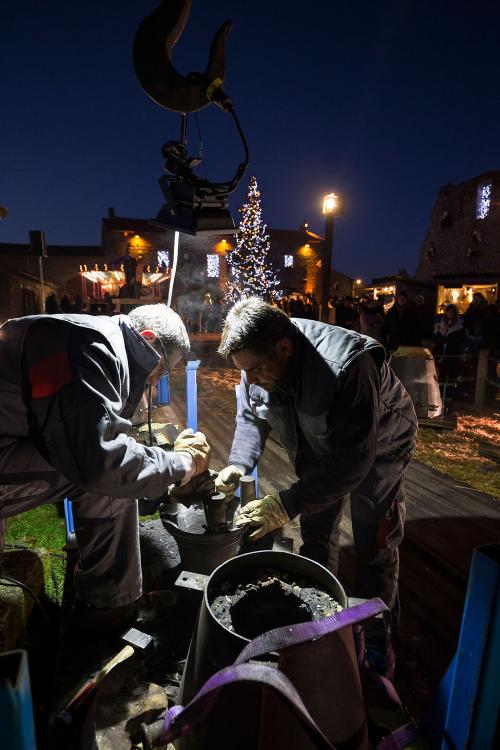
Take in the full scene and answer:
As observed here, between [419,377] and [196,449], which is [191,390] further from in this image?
[419,377]

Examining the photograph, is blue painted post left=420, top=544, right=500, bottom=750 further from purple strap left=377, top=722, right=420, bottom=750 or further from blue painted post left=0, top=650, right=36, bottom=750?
blue painted post left=0, top=650, right=36, bottom=750

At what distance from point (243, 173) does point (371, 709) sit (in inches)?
142

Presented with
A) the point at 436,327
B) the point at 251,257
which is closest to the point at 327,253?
the point at 436,327

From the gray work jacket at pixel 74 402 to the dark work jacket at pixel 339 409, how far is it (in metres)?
0.86

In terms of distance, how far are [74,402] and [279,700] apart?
1.40m

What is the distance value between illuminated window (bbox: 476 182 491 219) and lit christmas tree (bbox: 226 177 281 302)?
1528 cm

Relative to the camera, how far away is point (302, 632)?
3.44 ft

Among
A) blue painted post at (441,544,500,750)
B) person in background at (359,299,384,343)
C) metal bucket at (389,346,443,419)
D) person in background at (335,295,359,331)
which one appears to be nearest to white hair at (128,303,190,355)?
blue painted post at (441,544,500,750)

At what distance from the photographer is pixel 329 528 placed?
2834 mm

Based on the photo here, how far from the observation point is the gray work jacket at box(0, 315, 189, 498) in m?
1.86

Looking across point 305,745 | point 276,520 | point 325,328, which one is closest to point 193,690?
point 305,745

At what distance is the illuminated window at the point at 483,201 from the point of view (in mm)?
27875

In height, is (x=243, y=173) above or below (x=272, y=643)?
above

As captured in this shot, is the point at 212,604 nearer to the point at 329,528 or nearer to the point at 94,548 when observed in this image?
the point at 94,548
